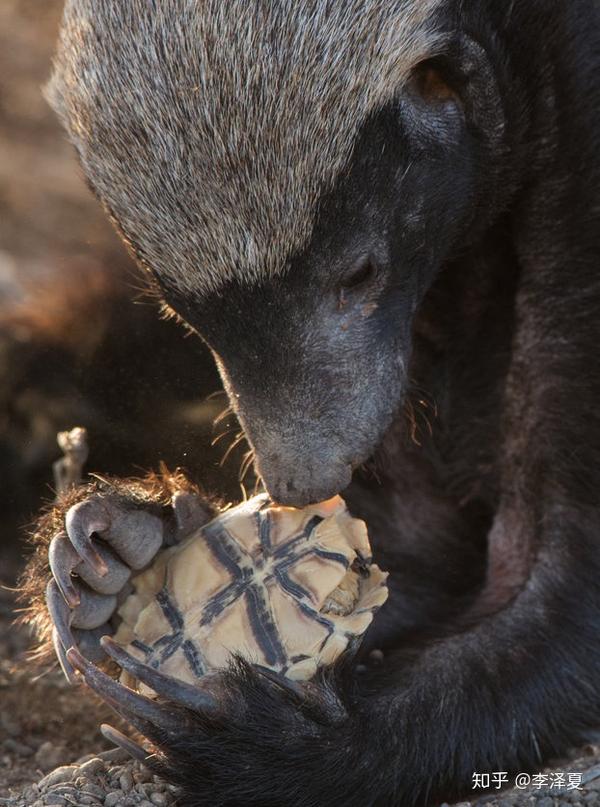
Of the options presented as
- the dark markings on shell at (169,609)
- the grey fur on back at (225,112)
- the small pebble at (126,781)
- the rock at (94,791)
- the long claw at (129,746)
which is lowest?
the small pebble at (126,781)

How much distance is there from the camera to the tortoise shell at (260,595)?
13.4 feet

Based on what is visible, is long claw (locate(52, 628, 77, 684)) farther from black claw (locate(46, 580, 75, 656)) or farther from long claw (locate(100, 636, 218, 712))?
long claw (locate(100, 636, 218, 712))

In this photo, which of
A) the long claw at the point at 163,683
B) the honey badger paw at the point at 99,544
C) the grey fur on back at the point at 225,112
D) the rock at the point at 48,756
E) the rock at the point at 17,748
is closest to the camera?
the grey fur on back at the point at 225,112

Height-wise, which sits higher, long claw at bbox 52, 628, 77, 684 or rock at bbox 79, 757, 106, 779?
long claw at bbox 52, 628, 77, 684

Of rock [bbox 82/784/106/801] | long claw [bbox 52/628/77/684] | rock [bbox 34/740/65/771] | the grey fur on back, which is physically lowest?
rock [bbox 34/740/65/771]

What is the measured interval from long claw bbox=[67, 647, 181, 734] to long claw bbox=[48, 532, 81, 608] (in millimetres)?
200

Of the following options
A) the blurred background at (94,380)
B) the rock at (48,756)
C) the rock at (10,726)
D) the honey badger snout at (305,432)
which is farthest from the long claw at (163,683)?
the rock at (10,726)

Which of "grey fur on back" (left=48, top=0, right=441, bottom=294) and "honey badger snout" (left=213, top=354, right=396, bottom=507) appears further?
"honey badger snout" (left=213, top=354, right=396, bottom=507)

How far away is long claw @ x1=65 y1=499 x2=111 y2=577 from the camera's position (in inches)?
161

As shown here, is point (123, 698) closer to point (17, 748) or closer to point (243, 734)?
point (243, 734)

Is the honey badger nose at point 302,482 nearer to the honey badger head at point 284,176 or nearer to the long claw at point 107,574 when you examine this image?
the honey badger head at point 284,176

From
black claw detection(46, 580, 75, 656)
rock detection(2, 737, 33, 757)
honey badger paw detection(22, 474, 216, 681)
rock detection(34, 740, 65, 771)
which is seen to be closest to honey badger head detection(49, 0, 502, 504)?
honey badger paw detection(22, 474, 216, 681)

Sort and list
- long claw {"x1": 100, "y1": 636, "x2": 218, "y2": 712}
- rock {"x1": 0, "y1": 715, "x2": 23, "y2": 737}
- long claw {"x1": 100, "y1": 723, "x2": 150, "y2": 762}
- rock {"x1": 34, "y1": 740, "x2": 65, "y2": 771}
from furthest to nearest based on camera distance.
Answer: rock {"x1": 0, "y1": 715, "x2": 23, "y2": 737}
rock {"x1": 34, "y1": 740, "x2": 65, "y2": 771}
long claw {"x1": 100, "y1": 723, "x2": 150, "y2": 762}
long claw {"x1": 100, "y1": 636, "x2": 218, "y2": 712}

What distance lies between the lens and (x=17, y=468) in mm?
5738
